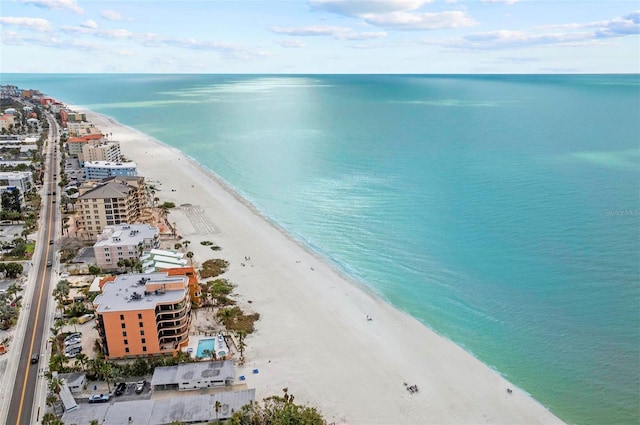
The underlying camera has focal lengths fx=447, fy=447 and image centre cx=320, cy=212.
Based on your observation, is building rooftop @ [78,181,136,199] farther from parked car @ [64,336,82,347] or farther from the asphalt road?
parked car @ [64,336,82,347]

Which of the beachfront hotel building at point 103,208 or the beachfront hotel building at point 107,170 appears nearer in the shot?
the beachfront hotel building at point 103,208

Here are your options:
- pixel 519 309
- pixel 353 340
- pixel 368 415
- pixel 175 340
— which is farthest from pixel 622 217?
pixel 175 340

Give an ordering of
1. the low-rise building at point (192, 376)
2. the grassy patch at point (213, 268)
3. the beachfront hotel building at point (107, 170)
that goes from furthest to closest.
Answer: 1. the beachfront hotel building at point (107, 170)
2. the grassy patch at point (213, 268)
3. the low-rise building at point (192, 376)

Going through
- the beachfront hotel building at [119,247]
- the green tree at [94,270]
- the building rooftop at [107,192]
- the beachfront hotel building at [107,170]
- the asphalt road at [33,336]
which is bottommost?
the asphalt road at [33,336]

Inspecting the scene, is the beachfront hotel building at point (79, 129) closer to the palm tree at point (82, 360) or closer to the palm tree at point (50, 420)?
the palm tree at point (82, 360)

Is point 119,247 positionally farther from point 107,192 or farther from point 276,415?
point 276,415

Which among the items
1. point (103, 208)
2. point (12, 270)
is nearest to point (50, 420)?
point (12, 270)

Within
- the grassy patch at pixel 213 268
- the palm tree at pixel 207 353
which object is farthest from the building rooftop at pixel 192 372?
the grassy patch at pixel 213 268
